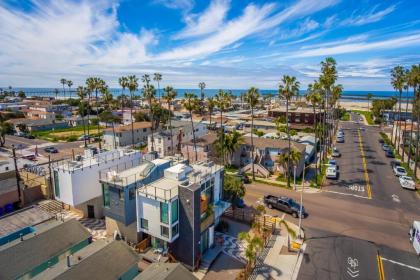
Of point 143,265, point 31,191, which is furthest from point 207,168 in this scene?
point 31,191

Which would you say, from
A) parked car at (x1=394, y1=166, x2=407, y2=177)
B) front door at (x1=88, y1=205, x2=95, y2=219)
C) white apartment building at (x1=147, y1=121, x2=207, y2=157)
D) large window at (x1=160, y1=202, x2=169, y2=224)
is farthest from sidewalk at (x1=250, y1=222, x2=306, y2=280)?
white apartment building at (x1=147, y1=121, x2=207, y2=157)

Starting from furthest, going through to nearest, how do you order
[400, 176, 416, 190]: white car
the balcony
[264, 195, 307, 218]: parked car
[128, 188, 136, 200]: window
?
1. [400, 176, 416, 190]: white car
2. [264, 195, 307, 218]: parked car
3. [128, 188, 136, 200]: window
4. the balcony

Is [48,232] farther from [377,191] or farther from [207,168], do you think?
[377,191]

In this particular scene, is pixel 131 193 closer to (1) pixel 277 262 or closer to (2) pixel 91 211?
(2) pixel 91 211

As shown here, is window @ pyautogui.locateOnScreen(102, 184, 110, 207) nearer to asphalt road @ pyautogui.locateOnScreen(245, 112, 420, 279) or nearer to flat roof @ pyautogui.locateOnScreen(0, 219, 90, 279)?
flat roof @ pyautogui.locateOnScreen(0, 219, 90, 279)

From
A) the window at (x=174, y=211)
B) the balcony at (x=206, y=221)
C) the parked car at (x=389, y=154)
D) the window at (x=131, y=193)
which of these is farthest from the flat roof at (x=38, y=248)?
the parked car at (x=389, y=154)

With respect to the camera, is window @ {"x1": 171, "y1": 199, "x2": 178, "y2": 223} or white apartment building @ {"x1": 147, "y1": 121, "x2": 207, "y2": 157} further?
white apartment building @ {"x1": 147, "y1": 121, "x2": 207, "y2": 157}

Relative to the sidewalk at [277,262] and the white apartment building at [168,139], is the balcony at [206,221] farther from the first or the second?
the white apartment building at [168,139]
